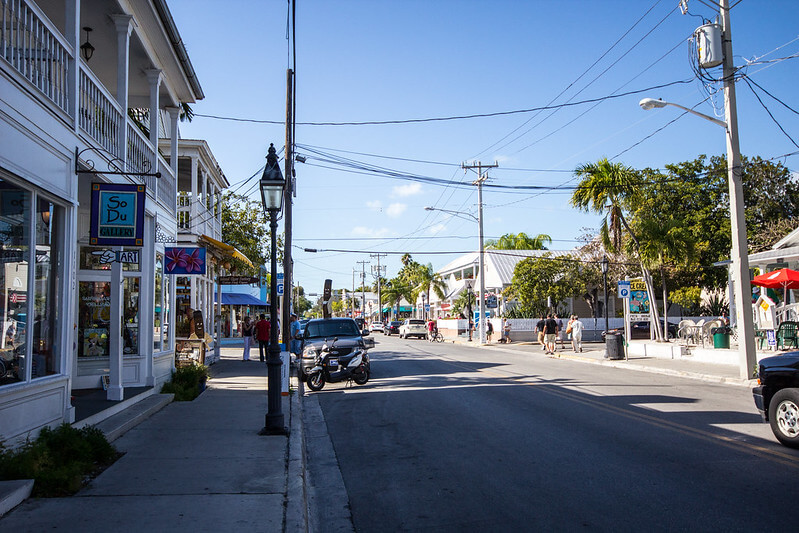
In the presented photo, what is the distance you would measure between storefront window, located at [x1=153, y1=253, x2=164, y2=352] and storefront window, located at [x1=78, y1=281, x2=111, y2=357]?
166 centimetres

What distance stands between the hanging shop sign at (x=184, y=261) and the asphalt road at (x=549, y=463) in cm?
401

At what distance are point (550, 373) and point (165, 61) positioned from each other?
44.4 feet

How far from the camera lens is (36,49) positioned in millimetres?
7953

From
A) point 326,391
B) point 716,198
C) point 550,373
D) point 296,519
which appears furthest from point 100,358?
point 716,198

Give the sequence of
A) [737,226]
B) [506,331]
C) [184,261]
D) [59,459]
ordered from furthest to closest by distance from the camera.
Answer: [506,331] < [737,226] < [184,261] < [59,459]

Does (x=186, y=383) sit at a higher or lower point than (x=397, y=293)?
lower

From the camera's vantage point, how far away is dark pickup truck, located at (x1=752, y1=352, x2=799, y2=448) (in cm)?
802

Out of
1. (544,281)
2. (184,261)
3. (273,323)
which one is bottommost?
(273,323)

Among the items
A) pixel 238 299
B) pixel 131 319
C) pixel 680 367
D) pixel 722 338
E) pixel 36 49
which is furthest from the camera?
pixel 238 299

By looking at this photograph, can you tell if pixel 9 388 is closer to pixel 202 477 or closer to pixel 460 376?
pixel 202 477

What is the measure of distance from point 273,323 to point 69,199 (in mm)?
3246

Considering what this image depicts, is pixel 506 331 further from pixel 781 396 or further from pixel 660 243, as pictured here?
pixel 781 396

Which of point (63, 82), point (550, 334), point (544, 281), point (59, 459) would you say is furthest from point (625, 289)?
point (59, 459)

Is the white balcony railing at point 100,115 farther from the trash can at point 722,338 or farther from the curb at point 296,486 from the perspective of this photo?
the trash can at point 722,338
